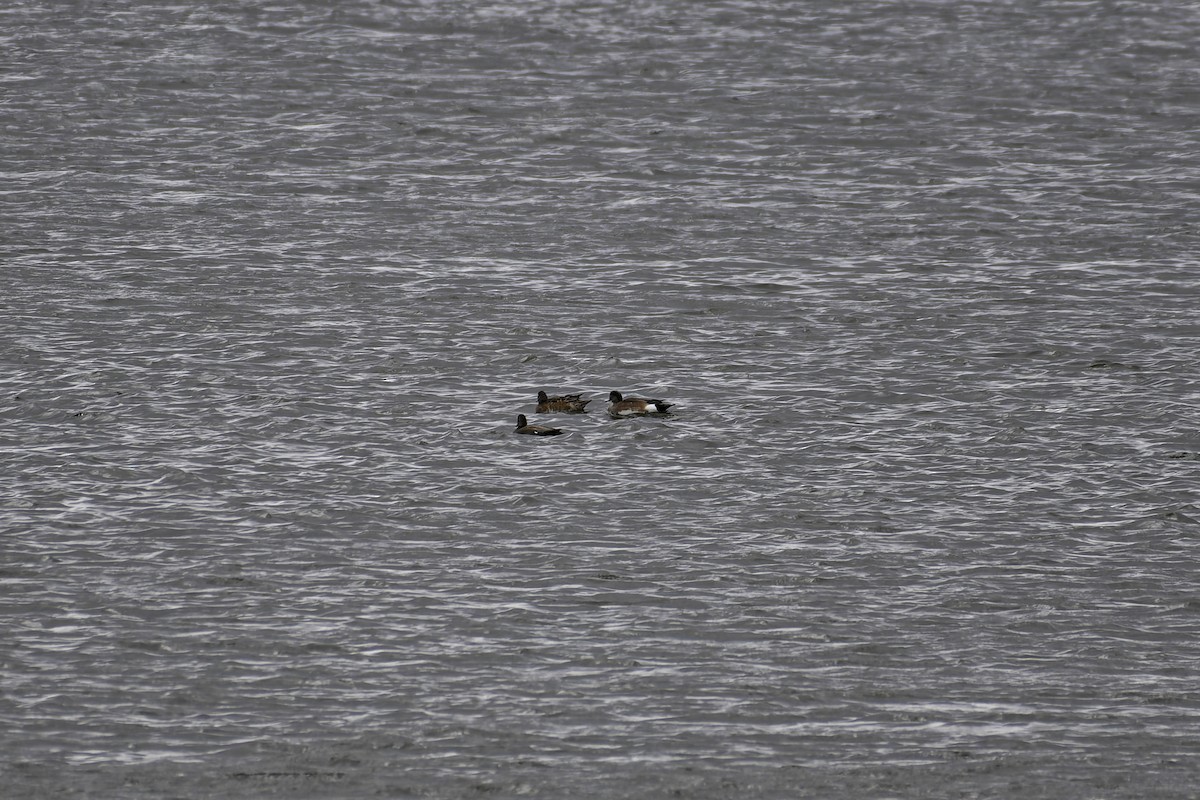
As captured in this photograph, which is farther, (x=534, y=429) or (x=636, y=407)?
(x=636, y=407)

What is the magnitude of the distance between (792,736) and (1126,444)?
32.2 feet

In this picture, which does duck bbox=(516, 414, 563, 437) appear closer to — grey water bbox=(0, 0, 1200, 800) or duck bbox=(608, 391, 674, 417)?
grey water bbox=(0, 0, 1200, 800)

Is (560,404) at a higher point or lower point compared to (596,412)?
higher

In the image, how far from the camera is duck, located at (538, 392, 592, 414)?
2605 centimetres

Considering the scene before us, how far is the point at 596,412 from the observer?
26.7 metres

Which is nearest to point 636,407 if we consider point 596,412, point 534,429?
point 596,412

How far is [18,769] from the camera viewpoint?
16797 mm

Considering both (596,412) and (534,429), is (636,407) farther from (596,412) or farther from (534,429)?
(534,429)

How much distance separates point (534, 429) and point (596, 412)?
1.62 meters

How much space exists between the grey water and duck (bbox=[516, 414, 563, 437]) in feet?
0.51

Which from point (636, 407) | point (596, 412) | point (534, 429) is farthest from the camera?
point (596, 412)

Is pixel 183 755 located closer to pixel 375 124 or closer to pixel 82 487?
pixel 82 487

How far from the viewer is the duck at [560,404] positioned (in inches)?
1025

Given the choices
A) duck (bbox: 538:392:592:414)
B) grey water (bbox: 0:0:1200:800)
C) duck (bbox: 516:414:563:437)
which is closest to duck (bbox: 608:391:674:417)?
grey water (bbox: 0:0:1200:800)
